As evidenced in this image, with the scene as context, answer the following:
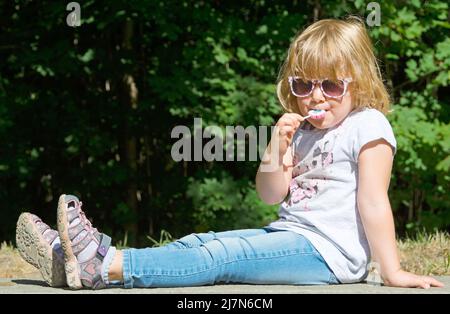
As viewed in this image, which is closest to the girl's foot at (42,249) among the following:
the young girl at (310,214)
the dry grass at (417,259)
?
the young girl at (310,214)

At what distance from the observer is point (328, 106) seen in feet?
9.51

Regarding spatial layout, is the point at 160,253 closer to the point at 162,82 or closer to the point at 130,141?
the point at 162,82

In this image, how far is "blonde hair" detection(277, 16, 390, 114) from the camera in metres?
2.89

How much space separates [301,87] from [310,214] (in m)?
0.47

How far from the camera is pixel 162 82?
662 centimetres

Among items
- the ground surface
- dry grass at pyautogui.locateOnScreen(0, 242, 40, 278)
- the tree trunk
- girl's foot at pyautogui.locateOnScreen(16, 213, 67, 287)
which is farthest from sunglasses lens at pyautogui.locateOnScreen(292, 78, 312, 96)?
the tree trunk

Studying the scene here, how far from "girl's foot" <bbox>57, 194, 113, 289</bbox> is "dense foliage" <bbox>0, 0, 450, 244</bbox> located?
3.97m

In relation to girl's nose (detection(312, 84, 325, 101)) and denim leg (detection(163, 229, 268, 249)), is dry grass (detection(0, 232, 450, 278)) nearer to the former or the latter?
denim leg (detection(163, 229, 268, 249))

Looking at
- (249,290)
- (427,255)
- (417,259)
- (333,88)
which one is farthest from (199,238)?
(427,255)

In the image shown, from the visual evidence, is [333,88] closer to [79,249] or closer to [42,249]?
[79,249]

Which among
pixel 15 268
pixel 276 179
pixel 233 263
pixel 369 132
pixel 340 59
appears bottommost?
pixel 15 268

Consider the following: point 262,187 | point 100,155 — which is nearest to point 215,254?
point 262,187

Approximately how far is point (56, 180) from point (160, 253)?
4908 millimetres

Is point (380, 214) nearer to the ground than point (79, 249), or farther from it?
farther from it
